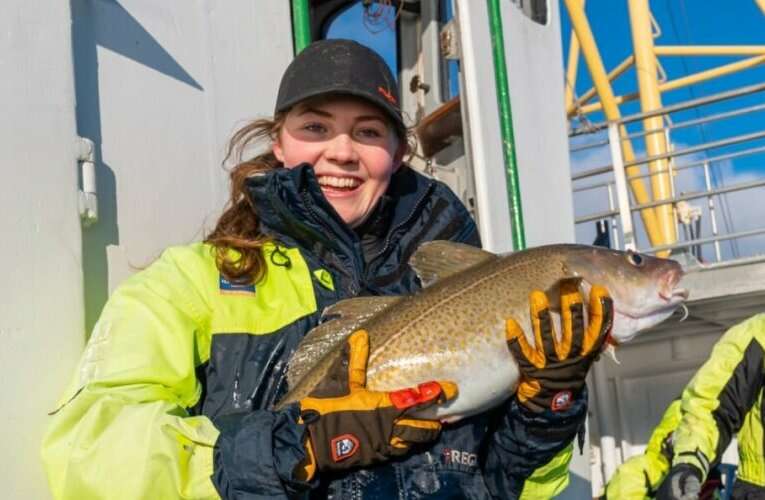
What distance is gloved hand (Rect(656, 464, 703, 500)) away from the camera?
488 centimetres

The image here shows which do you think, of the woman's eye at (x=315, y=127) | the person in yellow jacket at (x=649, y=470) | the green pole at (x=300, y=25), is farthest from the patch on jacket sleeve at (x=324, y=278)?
the person in yellow jacket at (x=649, y=470)

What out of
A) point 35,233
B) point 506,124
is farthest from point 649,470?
point 35,233

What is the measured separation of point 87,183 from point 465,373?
3.68 ft

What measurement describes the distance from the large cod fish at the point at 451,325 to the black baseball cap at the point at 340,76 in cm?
43

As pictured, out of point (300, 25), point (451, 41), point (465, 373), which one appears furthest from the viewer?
point (451, 41)

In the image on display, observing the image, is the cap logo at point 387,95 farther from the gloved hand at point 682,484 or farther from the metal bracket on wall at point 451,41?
the gloved hand at point 682,484

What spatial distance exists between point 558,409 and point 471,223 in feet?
2.17

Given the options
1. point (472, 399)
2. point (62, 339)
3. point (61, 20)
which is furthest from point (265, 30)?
point (472, 399)

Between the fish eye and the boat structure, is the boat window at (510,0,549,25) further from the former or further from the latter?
the fish eye

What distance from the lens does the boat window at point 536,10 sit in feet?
14.8

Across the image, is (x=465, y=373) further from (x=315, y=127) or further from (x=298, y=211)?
(x=315, y=127)

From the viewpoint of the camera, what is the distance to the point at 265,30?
11.0 ft

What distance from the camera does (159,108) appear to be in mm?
2824

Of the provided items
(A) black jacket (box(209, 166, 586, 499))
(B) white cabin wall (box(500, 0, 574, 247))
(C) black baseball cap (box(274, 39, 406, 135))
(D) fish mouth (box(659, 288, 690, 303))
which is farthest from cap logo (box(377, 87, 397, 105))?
(B) white cabin wall (box(500, 0, 574, 247))
